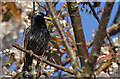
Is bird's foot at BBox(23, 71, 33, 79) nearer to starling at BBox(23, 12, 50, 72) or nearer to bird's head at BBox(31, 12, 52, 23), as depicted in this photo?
starling at BBox(23, 12, 50, 72)

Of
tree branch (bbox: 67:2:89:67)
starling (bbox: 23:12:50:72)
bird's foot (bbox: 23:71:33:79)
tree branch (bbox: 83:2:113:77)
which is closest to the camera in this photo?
tree branch (bbox: 83:2:113:77)

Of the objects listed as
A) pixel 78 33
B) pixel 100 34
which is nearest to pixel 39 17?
pixel 78 33

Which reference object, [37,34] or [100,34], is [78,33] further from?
[37,34]

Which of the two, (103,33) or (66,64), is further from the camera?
(66,64)

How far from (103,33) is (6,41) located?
Answer: 61 centimetres

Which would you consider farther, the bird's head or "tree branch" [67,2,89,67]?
the bird's head

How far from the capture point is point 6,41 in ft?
2.65

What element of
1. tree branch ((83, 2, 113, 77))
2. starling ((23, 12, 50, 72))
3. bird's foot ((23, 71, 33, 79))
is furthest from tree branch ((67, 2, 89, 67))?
starling ((23, 12, 50, 72))

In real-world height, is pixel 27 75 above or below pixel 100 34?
below

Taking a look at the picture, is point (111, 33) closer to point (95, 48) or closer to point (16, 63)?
point (95, 48)

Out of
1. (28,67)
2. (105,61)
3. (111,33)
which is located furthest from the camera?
(28,67)

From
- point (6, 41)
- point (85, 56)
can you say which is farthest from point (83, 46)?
point (6, 41)

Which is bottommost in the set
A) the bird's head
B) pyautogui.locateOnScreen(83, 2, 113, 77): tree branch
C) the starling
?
pyautogui.locateOnScreen(83, 2, 113, 77): tree branch

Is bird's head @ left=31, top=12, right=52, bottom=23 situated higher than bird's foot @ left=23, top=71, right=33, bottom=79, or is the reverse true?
bird's head @ left=31, top=12, right=52, bottom=23
